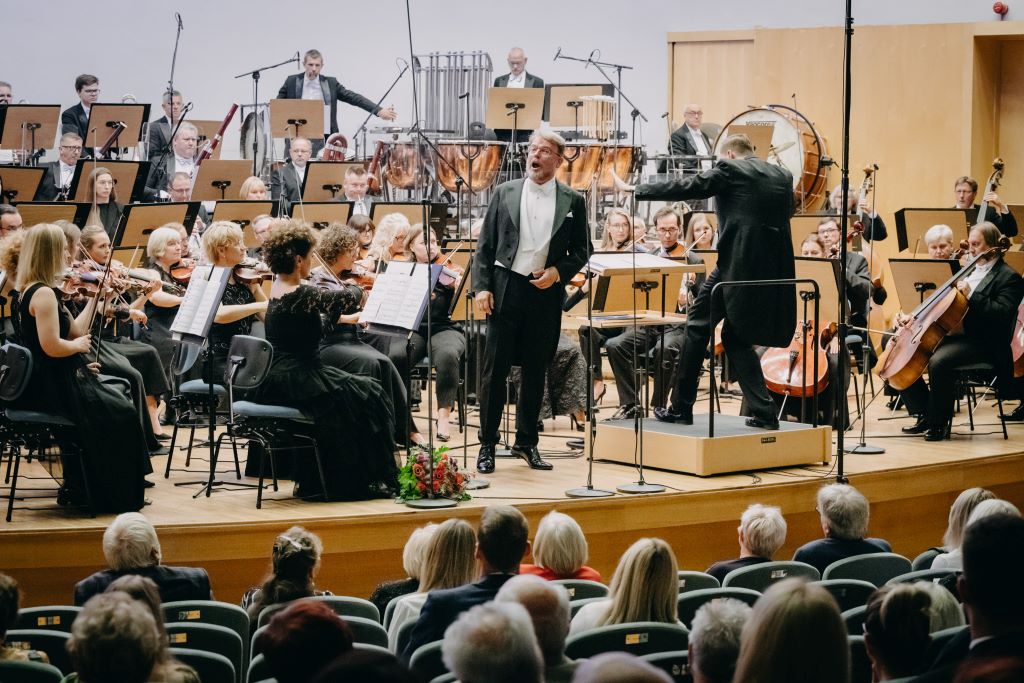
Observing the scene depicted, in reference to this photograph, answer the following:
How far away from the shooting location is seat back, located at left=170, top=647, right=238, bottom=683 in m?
3.00

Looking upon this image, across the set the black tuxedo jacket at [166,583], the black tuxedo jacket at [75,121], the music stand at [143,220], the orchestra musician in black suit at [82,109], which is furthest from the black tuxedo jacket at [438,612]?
the orchestra musician in black suit at [82,109]

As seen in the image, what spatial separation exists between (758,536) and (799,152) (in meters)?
7.69

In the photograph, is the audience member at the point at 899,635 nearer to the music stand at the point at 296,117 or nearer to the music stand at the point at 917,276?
the music stand at the point at 917,276

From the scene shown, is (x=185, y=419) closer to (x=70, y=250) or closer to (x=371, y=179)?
(x=70, y=250)

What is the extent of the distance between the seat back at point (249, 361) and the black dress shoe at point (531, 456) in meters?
1.36

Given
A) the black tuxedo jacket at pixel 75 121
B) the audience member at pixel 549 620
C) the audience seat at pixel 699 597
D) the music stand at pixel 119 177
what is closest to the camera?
the audience member at pixel 549 620

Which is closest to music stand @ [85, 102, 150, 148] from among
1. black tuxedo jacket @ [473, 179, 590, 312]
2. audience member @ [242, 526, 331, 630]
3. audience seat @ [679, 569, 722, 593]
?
black tuxedo jacket @ [473, 179, 590, 312]

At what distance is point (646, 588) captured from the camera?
131 inches

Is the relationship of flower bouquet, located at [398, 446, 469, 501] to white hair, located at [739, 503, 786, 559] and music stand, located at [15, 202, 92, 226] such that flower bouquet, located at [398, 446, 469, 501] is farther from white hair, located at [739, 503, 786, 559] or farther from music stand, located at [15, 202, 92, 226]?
music stand, located at [15, 202, 92, 226]

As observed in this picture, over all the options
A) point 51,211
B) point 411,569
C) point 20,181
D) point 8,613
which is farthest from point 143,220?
point 8,613

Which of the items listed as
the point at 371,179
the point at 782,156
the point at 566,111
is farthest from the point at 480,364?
the point at 782,156

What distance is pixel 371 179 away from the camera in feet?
34.1

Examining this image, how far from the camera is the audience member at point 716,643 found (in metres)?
2.63

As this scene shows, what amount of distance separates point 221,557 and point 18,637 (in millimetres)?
1772
